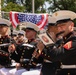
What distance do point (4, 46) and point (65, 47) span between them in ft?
9.17

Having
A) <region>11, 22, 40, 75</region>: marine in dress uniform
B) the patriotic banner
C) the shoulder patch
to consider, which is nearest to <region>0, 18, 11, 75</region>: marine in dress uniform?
<region>11, 22, 40, 75</region>: marine in dress uniform

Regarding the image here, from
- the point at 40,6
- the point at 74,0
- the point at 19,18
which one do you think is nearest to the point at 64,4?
the point at 74,0

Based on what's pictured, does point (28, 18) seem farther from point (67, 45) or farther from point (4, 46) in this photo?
point (67, 45)

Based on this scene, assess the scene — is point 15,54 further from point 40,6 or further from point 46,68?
point 40,6

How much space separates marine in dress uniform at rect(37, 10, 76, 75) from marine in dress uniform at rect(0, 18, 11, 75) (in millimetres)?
2298

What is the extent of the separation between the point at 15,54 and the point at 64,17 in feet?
8.22

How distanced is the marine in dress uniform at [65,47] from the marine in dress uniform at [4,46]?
2.30m

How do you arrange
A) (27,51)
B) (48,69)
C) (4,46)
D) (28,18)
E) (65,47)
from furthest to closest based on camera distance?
(28,18) < (4,46) < (27,51) < (48,69) < (65,47)

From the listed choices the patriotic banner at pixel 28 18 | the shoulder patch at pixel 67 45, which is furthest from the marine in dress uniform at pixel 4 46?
the patriotic banner at pixel 28 18

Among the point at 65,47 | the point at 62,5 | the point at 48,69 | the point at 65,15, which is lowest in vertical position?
the point at 62,5

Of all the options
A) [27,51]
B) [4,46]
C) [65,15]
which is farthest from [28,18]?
[65,15]

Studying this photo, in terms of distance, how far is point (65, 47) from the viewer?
3.82 m

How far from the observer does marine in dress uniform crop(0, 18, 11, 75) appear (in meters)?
6.36

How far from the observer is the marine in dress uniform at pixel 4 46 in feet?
20.9
